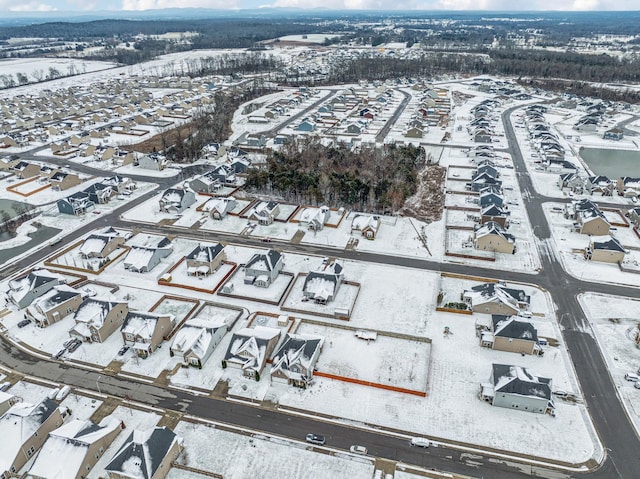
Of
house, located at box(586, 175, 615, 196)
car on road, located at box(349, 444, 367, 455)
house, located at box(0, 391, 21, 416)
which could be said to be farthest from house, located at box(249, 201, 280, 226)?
house, located at box(586, 175, 615, 196)

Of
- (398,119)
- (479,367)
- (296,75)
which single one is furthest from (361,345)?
(296,75)

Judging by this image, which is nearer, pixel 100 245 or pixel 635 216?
pixel 100 245

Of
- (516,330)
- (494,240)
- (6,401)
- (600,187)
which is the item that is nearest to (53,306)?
(6,401)

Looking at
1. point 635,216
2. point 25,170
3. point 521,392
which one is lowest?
point 635,216

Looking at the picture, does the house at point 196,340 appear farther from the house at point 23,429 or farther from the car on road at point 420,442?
the car on road at point 420,442

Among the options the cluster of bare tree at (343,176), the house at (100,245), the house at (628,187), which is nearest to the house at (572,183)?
the house at (628,187)

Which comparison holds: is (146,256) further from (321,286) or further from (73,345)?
(321,286)
